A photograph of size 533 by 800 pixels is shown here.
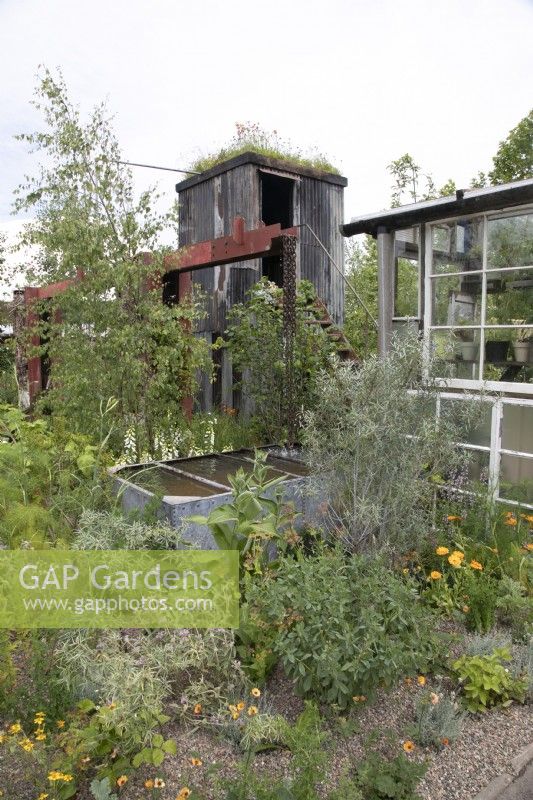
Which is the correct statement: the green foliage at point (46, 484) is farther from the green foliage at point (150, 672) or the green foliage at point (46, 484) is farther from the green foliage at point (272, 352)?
the green foliage at point (272, 352)

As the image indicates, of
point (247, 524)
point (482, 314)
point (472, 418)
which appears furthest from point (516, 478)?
point (247, 524)

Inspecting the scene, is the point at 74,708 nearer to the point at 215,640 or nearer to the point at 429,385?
the point at 215,640

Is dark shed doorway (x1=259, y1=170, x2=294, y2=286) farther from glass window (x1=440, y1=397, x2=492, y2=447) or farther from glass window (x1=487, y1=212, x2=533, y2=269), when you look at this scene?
glass window (x1=440, y1=397, x2=492, y2=447)

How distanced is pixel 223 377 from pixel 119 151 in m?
4.92

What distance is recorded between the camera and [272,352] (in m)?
7.69

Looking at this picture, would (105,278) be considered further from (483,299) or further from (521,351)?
(521,351)

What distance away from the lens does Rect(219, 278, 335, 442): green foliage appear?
7.51 m

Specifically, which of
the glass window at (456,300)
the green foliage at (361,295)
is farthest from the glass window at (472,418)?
the green foliage at (361,295)

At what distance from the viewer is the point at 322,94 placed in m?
3.77

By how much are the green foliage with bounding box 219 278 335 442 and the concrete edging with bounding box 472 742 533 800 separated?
4988 millimetres

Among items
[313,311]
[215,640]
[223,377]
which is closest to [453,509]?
[215,640]

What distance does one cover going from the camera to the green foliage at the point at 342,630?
8.51ft

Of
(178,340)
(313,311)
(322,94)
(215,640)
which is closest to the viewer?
(215,640)

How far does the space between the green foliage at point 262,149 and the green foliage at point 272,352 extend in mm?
3926
